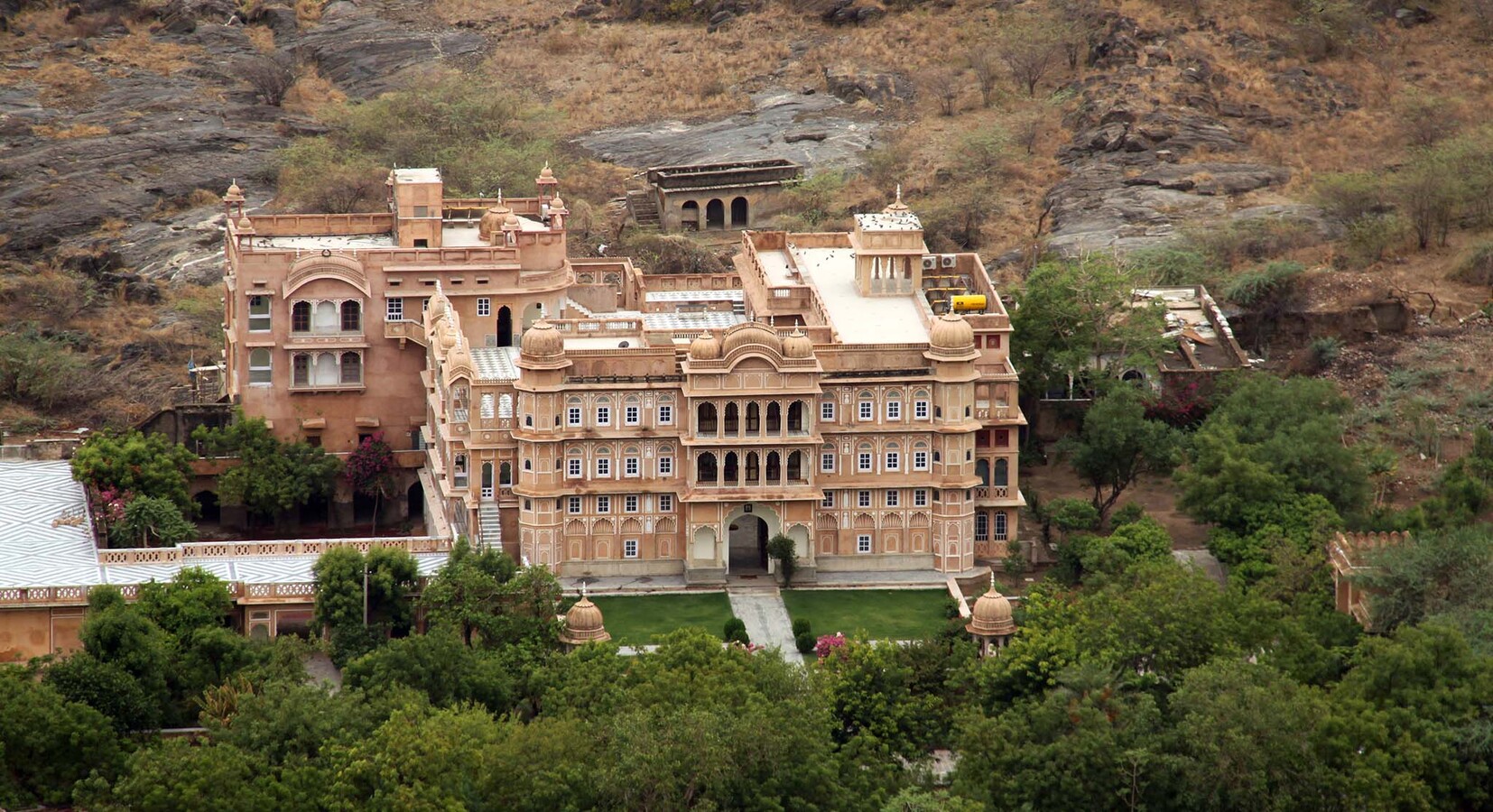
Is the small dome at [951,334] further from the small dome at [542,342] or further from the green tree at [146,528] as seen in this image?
the green tree at [146,528]

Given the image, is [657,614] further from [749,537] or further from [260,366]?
[260,366]

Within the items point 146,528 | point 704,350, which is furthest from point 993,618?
point 146,528

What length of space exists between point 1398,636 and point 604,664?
24.1 meters

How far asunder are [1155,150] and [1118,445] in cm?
4435

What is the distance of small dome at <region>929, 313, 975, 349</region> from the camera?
108 metres

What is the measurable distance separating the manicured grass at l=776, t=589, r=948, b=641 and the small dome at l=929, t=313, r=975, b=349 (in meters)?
8.67

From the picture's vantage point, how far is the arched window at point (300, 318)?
118 metres

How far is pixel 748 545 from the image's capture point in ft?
363

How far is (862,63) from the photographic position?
174 meters

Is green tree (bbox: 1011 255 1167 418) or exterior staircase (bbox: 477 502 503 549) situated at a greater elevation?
green tree (bbox: 1011 255 1167 418)

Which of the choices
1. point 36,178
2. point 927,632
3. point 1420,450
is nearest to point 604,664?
point 927,632

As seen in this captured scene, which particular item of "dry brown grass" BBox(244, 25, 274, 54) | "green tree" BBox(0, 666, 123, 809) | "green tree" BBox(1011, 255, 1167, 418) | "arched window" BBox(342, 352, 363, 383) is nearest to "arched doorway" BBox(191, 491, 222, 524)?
"arched window" BBox(342, 352, 363, 383)

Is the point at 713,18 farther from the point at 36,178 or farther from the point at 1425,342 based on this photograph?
the point at 1425,342

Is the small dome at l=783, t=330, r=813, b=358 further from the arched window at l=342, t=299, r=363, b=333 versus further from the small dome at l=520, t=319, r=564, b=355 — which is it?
the arched window at l=342, t=299, r=363, b=333
